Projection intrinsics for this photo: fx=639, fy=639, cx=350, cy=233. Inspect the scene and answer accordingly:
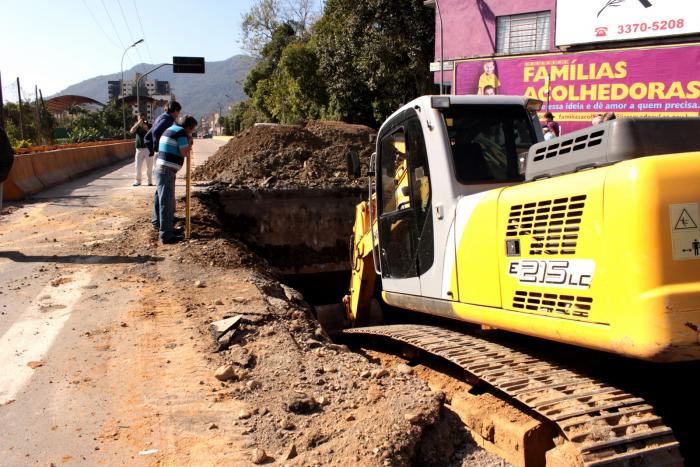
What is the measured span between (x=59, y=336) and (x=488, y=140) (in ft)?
12.6

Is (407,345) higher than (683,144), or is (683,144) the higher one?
(683,144)

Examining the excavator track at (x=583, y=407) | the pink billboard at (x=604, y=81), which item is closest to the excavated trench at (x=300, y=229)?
the excavator track at (x=583, y=407)

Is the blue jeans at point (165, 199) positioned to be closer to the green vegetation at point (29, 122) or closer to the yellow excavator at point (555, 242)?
the yellow excavator at point (555, 242)

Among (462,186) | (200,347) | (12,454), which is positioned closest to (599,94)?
(462,186)

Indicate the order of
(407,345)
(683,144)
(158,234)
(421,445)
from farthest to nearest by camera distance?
(158,234) → (407,345) → (421,445) → (683,144)

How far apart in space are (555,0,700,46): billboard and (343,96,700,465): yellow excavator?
40.0ft

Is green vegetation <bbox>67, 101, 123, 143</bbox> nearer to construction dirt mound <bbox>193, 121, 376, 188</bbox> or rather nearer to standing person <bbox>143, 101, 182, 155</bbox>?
construction dirt mound <bbox>193, 121, 376, 188</bbox>

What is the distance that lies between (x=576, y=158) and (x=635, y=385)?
158 centimetres

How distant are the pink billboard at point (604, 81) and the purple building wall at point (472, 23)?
1.94 m

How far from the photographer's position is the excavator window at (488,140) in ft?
15.8

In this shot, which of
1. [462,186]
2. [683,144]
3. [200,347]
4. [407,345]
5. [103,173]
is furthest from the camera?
[103,173]

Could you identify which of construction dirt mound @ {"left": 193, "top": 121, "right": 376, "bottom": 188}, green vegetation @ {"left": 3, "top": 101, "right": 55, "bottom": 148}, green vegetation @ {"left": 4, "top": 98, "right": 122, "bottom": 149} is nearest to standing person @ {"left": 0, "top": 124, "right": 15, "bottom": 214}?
construction dirt mound @ {"left": 193, "top": 121, "right": 376, "bottom": 188}

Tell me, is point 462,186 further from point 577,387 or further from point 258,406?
point 258,406

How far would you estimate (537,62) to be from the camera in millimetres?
17375
